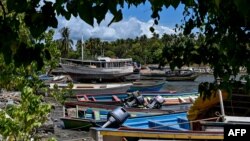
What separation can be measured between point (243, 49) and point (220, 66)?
56 cm

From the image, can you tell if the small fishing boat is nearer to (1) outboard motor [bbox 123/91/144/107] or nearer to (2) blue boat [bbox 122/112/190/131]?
(1) outboard motor [bbox 123/91/144/107]

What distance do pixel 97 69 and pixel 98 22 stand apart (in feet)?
192

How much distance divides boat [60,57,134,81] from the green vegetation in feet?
176

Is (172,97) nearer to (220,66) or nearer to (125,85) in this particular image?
(125,85)

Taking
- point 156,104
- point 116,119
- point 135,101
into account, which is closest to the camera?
point 116,119

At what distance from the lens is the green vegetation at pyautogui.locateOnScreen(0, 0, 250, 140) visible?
2111 millimetres

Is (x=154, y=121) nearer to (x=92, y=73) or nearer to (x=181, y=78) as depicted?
(x=92, y=73)

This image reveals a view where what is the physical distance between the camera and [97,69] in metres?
60.3

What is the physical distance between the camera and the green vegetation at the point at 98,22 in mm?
2111

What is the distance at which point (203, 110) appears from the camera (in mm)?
13664

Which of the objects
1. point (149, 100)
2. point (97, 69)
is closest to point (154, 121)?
point (149, 100)

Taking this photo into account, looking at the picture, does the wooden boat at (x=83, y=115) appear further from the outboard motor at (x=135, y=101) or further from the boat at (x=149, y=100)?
the boat at (x=149, y=100)

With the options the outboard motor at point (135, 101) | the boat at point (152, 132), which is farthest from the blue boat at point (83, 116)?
the boat at point (152, 132)

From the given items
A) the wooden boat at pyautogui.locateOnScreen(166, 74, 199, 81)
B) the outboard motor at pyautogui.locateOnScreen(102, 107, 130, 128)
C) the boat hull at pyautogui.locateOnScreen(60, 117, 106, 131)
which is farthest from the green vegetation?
the wooden boat at pyautogui.locateOnScreen(166, 74, 199, 81)
